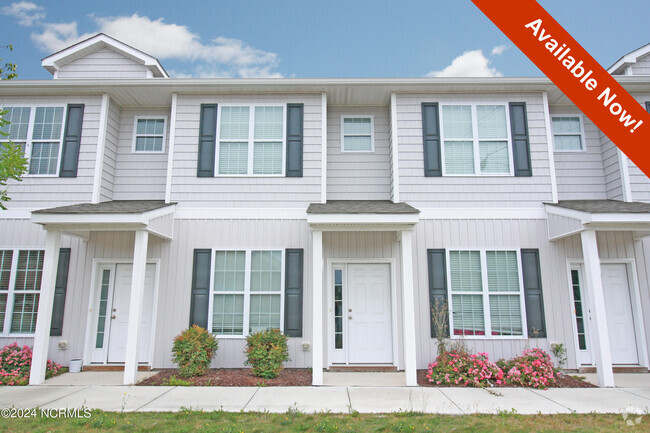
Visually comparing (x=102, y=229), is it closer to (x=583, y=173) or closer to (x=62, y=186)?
(x=62, y=186)

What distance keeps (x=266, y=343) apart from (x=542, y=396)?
177 inches

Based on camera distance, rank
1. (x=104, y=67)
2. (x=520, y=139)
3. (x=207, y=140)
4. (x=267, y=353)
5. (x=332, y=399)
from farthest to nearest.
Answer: (x=104, y=67) → (x=207, y=140) → (x=520, y=139) → (x=267, y=353) → (x=332, y=399)

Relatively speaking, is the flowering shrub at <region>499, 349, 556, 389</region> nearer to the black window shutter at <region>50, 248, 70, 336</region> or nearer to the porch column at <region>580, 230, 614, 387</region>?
the porch column at <region>580, 230, 614, 387</region>

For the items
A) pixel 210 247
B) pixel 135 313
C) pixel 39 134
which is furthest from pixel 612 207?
pixel 39 134

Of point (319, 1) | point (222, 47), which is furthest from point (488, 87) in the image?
point (222, 47)

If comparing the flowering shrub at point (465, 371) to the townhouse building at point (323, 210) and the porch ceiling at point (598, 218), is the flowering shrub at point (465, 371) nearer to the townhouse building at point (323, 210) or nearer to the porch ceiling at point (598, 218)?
the townhouse building at point (323, 210)

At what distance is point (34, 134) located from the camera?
28.7 ft

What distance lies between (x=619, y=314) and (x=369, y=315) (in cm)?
498

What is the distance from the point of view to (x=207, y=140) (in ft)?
28.7

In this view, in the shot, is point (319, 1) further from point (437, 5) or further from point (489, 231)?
point (489, 231)

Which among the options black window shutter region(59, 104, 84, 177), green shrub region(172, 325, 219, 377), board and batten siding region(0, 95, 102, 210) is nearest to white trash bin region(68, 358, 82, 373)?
green shrub region(172, 325, 219, 377)

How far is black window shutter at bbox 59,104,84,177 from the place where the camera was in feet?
28.2

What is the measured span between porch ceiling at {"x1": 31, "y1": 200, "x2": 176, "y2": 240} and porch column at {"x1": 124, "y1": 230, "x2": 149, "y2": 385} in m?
0.29

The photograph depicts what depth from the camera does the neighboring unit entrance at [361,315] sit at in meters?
8.07
